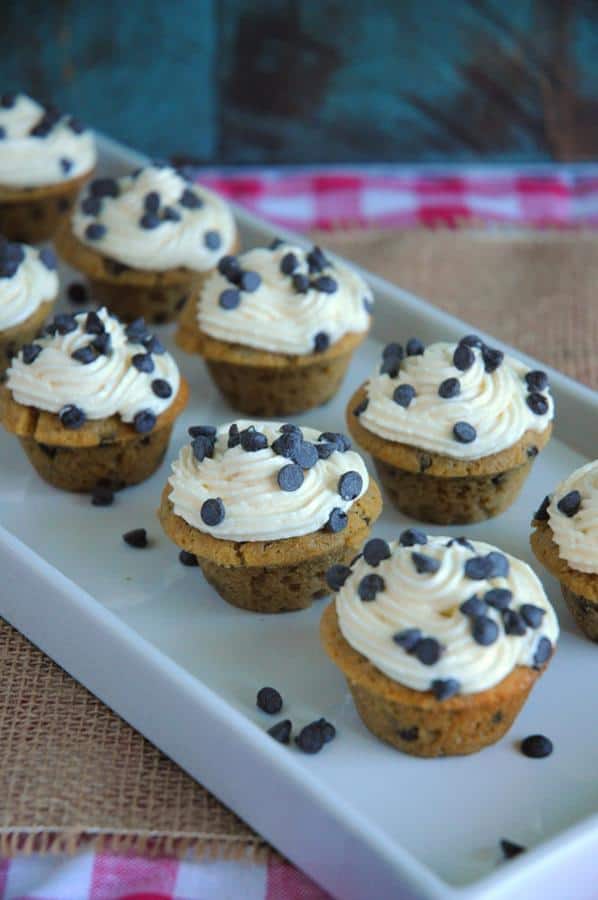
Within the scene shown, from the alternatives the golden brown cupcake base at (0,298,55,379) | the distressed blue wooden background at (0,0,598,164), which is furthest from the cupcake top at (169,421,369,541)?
the distressed blue wooden background at (0,0,598,164)

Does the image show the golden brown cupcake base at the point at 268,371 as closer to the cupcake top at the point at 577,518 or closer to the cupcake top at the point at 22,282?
the cupcake top at the point at 22,282

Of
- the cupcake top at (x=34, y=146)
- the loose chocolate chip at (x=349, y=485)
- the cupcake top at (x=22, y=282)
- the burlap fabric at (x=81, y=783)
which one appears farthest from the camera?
the cupcake top at (x=34, y=146)

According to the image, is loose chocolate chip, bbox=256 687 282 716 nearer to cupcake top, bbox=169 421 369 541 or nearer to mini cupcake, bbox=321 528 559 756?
mini cupcake, bbox=321 528 559 756

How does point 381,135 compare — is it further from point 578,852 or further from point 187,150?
point 578,852

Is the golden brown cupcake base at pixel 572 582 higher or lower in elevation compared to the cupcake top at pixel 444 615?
lower

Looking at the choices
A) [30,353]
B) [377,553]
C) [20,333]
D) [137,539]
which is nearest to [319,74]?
[20,333]

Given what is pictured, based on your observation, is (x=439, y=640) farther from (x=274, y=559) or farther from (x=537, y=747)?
(x=274, y=559)

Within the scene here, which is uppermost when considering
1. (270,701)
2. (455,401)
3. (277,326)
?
(455,401)

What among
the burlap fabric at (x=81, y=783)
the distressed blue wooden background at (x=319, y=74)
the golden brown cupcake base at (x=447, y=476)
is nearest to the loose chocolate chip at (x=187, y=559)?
the burlap fabric at (x=81, y=783)
